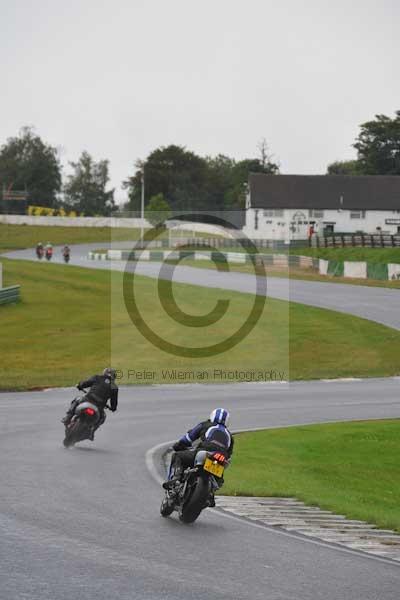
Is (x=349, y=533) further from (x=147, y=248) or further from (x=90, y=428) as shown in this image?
(x=147, y=248)

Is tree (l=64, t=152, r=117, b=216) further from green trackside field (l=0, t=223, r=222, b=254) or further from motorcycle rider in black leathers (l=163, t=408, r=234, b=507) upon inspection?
motorcycle rider in black leathers (l=163, t=408, r=234, b=507)

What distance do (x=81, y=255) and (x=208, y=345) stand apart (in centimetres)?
6380

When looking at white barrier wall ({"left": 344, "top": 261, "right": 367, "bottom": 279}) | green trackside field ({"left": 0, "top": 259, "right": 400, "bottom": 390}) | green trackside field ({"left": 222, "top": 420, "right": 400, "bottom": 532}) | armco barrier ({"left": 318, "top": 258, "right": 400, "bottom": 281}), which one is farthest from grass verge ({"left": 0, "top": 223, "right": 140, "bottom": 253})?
green trackside field ({"left": 222, "top": 420, "right": 400, "bottom": 532})

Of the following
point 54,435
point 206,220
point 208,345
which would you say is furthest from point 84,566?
point 206,220

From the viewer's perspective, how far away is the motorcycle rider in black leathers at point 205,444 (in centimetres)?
1250

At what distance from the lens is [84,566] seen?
9570 millimetres

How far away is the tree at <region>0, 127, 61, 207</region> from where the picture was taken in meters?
174

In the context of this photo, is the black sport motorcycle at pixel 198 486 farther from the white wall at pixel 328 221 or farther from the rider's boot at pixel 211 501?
the white wall at pixel 328 221

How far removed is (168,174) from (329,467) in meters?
134

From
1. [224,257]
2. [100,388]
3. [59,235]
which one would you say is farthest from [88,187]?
[100,388]

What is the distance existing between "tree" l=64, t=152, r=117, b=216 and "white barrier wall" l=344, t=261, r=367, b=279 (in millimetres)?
121379

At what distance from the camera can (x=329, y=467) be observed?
18.0 m

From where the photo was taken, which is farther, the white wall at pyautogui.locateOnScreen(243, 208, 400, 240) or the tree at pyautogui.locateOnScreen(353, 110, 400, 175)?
the tree at pyautogui.locateOnScreen(353, 110, 400, 175)

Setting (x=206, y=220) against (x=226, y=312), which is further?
(x=206, y=220)
